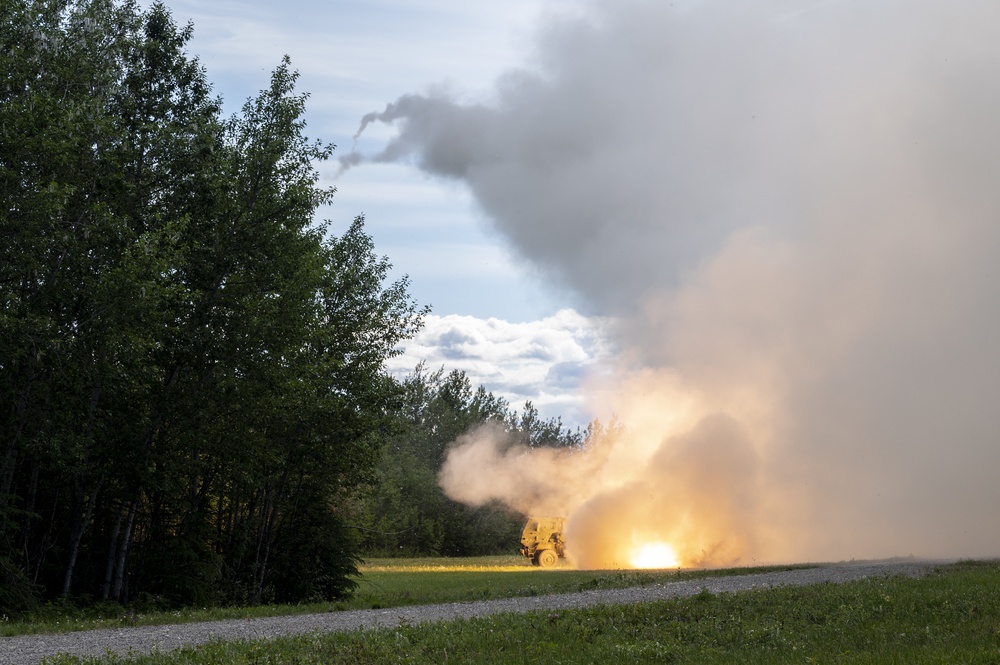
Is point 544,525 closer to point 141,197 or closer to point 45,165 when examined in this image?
point 141,197

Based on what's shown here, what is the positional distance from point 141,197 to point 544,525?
38482 mm

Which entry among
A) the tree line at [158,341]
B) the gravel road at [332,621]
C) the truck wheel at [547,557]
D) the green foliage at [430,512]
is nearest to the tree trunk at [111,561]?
the tree line at [158,341]

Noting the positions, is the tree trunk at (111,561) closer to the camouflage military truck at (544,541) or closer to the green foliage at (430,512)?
the camouflage military truck at (544,541)

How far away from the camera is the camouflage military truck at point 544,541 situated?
59.9 m

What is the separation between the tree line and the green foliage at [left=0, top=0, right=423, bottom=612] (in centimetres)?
7

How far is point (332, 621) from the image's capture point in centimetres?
2041

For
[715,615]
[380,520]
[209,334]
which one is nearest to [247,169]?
[209,334]

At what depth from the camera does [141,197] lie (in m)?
28.4

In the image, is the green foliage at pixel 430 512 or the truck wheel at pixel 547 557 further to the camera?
the green foliage at pixel 430 512

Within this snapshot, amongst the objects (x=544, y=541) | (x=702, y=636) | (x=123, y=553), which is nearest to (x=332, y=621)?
(x=702, y=636)

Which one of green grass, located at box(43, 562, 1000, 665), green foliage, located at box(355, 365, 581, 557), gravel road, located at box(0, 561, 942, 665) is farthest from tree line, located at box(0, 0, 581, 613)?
green foliage, located at box(355, 365, 581, 557)

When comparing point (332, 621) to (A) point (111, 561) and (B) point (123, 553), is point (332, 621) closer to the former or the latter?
(B) point (123, 553)

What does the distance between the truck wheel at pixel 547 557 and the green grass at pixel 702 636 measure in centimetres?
3942

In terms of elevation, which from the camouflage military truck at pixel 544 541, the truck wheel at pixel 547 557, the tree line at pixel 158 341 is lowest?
the truck wheel at pixel 547 557
